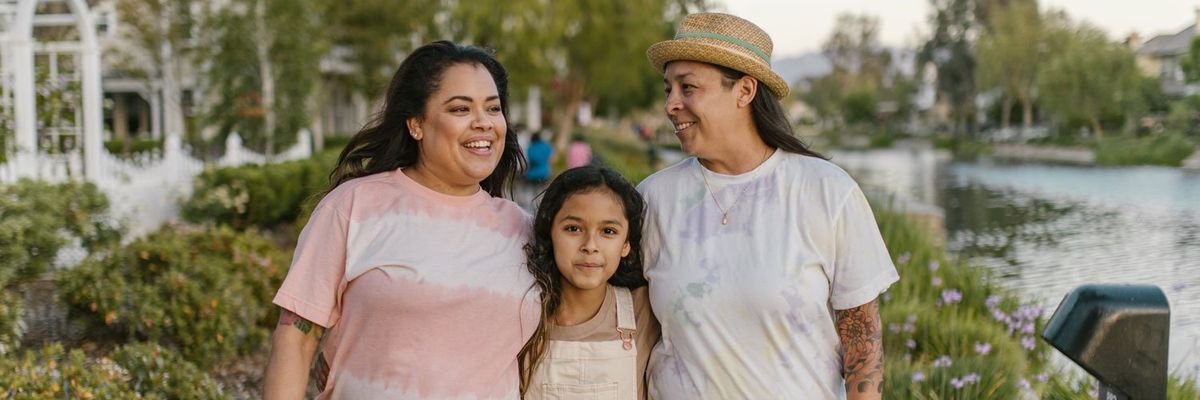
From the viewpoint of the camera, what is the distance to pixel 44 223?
740 cm

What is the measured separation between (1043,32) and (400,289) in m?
55.7

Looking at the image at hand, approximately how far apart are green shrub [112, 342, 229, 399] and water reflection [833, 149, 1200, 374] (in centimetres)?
394

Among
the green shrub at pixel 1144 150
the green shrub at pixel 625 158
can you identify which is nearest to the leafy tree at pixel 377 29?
the green shrub at pixel 625 158

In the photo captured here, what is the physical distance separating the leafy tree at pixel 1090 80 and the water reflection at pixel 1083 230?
1072 cm

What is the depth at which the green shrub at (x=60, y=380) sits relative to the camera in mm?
3795

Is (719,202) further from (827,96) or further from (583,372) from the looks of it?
(827,96)

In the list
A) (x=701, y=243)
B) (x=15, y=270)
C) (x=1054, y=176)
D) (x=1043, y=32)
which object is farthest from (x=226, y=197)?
(x=1043, y=32)

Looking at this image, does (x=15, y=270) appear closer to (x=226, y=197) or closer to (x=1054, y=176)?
(x=226, y=197)


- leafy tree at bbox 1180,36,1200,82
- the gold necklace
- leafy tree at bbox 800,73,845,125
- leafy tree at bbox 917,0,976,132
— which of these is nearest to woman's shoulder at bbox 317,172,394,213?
the gold necklace

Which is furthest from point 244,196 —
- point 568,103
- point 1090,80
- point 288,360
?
point 1090,80

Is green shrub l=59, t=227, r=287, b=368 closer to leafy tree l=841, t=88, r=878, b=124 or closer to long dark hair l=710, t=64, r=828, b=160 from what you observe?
long dark hair l=710, t=64, r=828, b=160

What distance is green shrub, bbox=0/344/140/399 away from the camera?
3.79m

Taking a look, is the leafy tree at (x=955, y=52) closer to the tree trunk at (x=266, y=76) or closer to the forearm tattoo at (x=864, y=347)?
the tree trunk at (x=266, y=76)

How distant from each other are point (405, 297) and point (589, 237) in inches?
19.5
